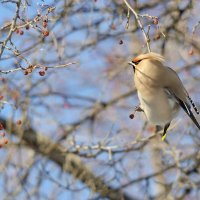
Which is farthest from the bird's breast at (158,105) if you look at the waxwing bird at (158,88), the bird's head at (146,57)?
the bird's head at (146,57)

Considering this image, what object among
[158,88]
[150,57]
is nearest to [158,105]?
[158,88]

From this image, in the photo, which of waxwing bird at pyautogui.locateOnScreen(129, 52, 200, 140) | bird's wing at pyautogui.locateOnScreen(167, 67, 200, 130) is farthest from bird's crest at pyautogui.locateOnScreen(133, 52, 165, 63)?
bird's wing at pyautogui.locateOnScreen(167, 67, 200, 130)

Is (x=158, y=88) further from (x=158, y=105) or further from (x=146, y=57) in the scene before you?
(x=146, y=57)

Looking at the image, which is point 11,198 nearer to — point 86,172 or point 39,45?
point 86,172

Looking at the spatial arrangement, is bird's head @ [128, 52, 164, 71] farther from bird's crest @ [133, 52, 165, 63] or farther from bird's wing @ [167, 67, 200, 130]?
bird's wing @ [167, 67, 200, 130]

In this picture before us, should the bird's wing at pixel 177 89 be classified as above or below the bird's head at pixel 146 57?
below

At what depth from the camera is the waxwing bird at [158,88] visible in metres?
2.92

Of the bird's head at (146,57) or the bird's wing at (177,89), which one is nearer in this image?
the bird's head at (146,57)

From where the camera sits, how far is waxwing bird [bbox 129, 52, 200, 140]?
9.59 feet

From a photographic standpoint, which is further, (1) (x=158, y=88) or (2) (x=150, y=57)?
(1) (x=158, y=88)

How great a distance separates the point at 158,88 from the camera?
300cm

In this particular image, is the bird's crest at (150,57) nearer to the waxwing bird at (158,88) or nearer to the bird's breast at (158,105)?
the waxwing bird at (158,88)

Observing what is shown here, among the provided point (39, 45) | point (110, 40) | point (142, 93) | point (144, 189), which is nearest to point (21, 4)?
point (142, 93)

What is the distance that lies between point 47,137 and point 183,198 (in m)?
1.39
